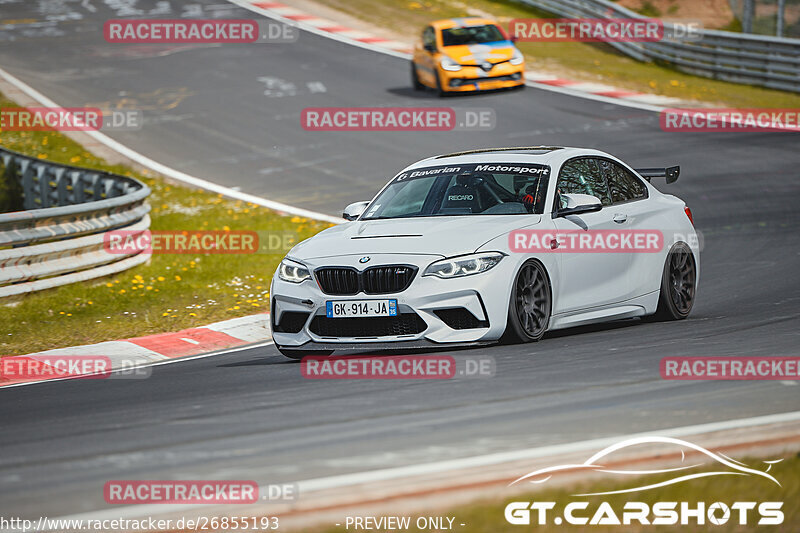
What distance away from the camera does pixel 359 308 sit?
8.68 metres

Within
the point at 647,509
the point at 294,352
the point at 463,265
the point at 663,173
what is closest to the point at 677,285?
the point at 663,173

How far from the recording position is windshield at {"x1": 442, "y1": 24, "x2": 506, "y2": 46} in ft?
85.5

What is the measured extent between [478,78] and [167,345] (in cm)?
1536

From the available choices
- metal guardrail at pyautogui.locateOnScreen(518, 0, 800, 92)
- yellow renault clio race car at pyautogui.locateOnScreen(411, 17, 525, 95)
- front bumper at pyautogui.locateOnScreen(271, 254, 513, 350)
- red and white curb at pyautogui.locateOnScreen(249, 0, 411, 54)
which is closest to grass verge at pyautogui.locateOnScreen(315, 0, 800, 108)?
metal guardrail at pyautogui.locateOnScreen(518, 0, 800, 92)

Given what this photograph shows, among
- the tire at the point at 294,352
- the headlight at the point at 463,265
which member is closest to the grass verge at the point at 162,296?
the tire at the point at 294,352

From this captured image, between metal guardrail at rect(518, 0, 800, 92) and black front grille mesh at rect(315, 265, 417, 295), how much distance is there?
1995cm

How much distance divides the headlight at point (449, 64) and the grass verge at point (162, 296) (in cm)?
810

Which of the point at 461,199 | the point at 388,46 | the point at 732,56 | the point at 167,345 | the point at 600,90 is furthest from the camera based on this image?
the point at 388,46

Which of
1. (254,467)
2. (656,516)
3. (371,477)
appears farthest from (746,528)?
(254,467)

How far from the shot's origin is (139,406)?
7898 millimetres

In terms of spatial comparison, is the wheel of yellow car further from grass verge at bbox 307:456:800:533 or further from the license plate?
grass verge at bbox 307:456:800:533

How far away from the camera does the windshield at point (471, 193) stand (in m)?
9.66

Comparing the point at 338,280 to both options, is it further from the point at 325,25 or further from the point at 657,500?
the point at 325,25

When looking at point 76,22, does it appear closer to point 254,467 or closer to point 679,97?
point 679,97
